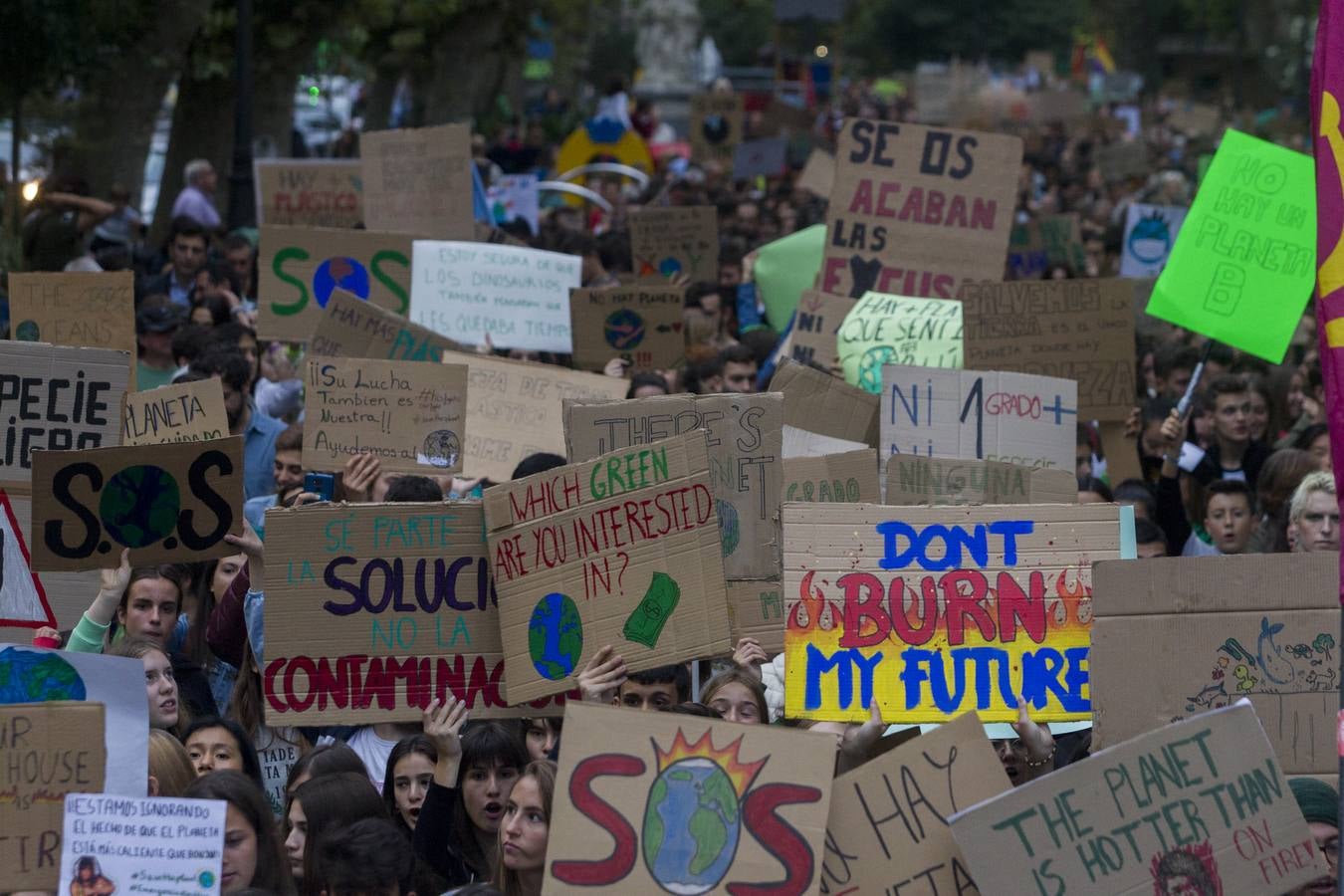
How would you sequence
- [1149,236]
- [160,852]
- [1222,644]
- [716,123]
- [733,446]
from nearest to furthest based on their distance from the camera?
[160,852]
[1222,644]
[733,446]
[1149,236]
[716,123]

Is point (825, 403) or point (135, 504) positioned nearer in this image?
point (135, 504)

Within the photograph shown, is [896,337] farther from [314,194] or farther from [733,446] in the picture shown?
[314,194]

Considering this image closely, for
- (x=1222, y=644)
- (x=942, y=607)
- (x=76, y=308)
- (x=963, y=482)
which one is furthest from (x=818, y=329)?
(x=1222, y=644)

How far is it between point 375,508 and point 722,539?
1.31 m

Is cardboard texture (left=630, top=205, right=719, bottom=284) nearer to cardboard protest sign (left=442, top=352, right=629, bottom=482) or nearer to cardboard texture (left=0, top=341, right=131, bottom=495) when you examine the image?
cardboard protest sign (left=442, top=352, right=629, bottom=482)

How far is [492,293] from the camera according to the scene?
11.4 metres

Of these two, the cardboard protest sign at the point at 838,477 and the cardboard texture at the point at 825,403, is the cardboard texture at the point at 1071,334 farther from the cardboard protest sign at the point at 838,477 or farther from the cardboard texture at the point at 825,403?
the cardboard protest sign at the point at 838,477

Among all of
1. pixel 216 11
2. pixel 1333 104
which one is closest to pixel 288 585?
pixel 1333 104

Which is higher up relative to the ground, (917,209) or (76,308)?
(917,209)

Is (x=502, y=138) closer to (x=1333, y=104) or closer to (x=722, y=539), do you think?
(x=722, y=539)

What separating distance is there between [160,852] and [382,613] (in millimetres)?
1615

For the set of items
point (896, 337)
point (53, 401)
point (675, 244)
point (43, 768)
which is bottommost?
point (43, 768)

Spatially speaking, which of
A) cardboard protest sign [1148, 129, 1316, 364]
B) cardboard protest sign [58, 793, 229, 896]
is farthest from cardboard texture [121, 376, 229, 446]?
cardboard protest sign [1148, 129, 1316, 364]

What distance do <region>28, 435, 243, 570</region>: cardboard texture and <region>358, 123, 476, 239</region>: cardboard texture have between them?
23.1 feet
